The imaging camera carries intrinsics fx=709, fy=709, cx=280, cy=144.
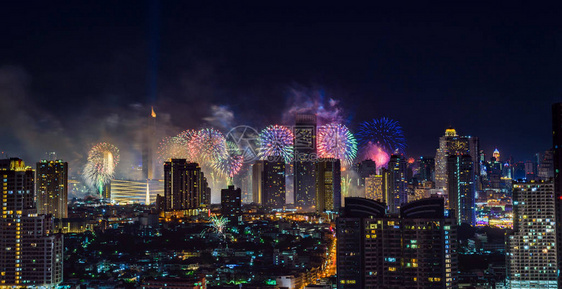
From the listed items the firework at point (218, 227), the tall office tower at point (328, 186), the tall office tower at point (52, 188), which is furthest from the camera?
the tall office tower at point (328, 186)

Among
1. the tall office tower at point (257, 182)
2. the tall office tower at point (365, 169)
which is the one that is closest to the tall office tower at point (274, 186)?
the tall office tower at point (257, 182)

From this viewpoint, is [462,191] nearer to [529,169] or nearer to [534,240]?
[529,169]

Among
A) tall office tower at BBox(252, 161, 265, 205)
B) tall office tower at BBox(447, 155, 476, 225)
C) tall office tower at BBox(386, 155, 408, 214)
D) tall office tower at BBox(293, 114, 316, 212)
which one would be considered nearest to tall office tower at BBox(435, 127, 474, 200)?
tall office tower at BBox(447, 155, 476, 225)

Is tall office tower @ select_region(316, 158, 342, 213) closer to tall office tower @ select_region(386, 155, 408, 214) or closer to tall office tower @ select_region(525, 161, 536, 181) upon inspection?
tall office tower @ select_region(386, 155, 408, 214)

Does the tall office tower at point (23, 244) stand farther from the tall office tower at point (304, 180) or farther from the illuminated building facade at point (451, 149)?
the illuminated building facade at point (451, 149)

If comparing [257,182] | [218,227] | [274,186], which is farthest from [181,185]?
[257,182]

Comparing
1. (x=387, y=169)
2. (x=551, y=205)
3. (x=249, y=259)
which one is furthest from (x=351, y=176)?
(x=551, y=205)
